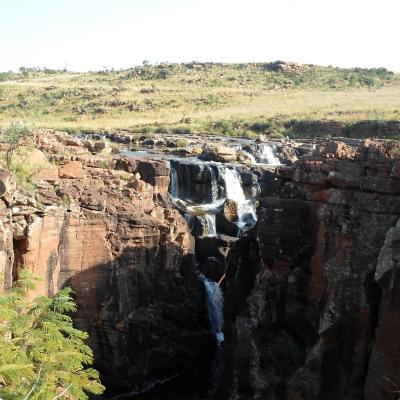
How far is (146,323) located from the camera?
21438mm

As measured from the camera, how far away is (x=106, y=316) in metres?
20.2

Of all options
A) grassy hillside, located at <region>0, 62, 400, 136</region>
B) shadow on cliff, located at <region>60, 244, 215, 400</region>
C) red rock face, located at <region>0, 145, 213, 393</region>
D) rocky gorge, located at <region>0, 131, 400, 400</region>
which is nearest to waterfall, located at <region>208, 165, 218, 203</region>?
rocky gorge, located at <region>0, 131, 400, 400</region>

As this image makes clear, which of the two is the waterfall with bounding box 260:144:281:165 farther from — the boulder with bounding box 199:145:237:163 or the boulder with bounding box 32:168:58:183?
the boulder with bounding box 32:168:58:183

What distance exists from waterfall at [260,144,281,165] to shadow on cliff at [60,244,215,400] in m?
23.5

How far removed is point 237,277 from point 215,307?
499 centimetres

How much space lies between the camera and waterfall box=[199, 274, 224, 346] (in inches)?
966

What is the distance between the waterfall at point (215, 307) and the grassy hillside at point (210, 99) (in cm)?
3537

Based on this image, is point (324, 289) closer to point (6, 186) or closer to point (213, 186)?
point (6, 186)

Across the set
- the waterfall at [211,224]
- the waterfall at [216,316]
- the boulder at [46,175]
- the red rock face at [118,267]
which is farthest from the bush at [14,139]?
the waterfall at [211,224]

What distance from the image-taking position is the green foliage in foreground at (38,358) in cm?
827

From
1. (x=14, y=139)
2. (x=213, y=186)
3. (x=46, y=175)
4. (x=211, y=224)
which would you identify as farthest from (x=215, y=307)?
(x=213, y=186)

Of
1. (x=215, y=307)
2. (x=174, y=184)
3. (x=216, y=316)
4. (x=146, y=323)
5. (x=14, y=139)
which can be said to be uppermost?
(x=14, y=139)

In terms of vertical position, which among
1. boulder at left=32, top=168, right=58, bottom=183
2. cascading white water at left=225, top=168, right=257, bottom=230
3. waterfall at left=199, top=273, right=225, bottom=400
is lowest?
waterfall at left=199, top=273, right=225, bottom=400

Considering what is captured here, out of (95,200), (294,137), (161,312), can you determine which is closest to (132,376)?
(161,312)
